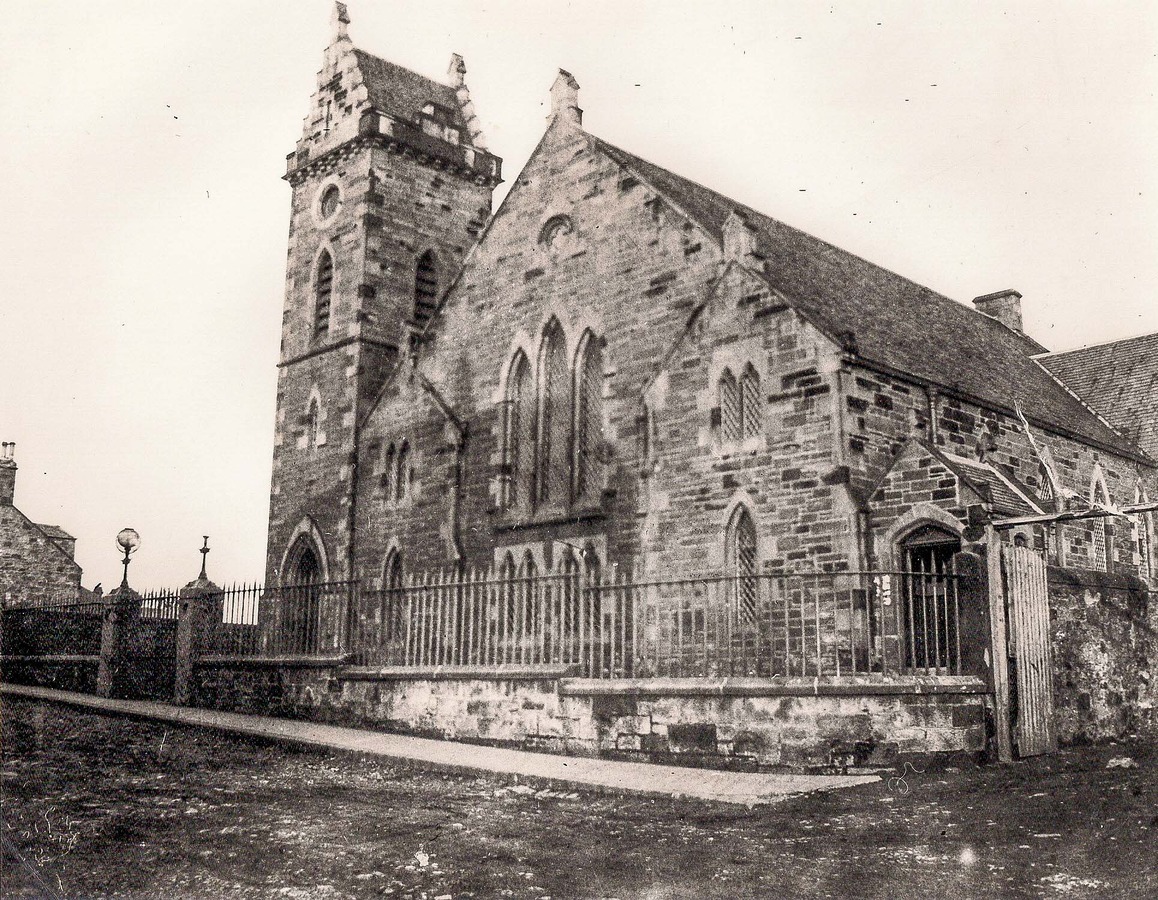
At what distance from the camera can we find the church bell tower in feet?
85.6

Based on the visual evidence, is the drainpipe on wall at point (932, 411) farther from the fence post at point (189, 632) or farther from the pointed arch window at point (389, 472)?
the fence post at point (189, 632)

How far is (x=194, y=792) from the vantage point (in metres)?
11.4

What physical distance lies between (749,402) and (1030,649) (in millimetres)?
5901

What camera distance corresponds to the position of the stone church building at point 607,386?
17328 mm

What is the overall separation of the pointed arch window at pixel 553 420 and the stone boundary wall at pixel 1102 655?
353 inches

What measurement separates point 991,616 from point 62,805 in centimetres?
1030

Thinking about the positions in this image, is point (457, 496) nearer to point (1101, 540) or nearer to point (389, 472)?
point (389, 472)

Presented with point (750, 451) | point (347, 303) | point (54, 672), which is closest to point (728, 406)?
point (750, 451)

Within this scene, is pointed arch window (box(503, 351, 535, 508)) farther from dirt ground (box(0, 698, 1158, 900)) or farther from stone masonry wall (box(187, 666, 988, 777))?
dirt ground (box(0, 698, 1158, 900))

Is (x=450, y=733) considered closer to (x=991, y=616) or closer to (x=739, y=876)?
(x=991, y=616)

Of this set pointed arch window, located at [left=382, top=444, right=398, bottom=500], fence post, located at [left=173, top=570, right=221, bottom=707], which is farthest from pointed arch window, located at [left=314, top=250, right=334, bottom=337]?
fence post, located at [left=173, top=570, right=221, bottom=707]

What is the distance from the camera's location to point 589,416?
2141 cm

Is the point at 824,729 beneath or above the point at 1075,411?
beneath

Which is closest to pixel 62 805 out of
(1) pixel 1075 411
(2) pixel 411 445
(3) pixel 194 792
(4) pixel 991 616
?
(3) pixel 194 792
